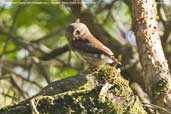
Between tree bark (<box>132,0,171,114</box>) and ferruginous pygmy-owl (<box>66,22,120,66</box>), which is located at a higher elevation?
ferruginous pygmy-owl (<box>66,22,120,66</box>)

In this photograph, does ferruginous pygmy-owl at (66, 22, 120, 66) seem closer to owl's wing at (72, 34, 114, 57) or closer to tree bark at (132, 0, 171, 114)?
owl's wing at (72, 34, 114, 57)

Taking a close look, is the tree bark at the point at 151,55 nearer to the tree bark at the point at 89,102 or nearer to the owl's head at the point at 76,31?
the tree bark at the point at 89,102

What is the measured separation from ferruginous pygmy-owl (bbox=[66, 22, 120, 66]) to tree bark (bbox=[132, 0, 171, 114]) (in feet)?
2.47

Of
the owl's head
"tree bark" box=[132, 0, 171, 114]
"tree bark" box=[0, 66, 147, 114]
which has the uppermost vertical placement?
the owl's head

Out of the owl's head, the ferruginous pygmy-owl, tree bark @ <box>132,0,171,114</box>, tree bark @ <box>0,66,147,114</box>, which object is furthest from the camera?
the owl's head

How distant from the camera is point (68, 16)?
337 inches

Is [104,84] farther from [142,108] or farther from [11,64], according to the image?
[11,64]

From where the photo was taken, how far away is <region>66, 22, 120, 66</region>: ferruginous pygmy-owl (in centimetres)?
526

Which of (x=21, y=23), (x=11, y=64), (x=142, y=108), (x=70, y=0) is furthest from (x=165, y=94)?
(x=21, y=23)

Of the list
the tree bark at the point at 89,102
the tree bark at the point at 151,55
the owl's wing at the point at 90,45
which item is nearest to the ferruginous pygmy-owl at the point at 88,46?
the owl's wing at the point at 90,45

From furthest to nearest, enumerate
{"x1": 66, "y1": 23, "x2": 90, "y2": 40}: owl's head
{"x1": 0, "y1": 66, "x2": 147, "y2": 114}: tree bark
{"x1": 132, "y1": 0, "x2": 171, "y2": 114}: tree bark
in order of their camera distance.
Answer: {"x1": 66, "y1": 23, "x2": 90, "y2": 40}: owl's head
{"x1": 132, "y1": 0, "x2": 171, "y2": 114}: tree bark
{"x1": 0, "y1": 66, "x2": 147, "y2": 114}: tree bark

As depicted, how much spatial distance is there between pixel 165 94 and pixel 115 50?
2349 millimetres

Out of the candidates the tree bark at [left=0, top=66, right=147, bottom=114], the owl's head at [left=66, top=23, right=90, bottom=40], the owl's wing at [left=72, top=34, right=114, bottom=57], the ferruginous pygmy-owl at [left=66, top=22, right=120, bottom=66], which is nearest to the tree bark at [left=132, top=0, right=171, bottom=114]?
the tree bark at [left=0, top=66, right=147, bottom=114]

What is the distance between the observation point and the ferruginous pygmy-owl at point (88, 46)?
5.26m
